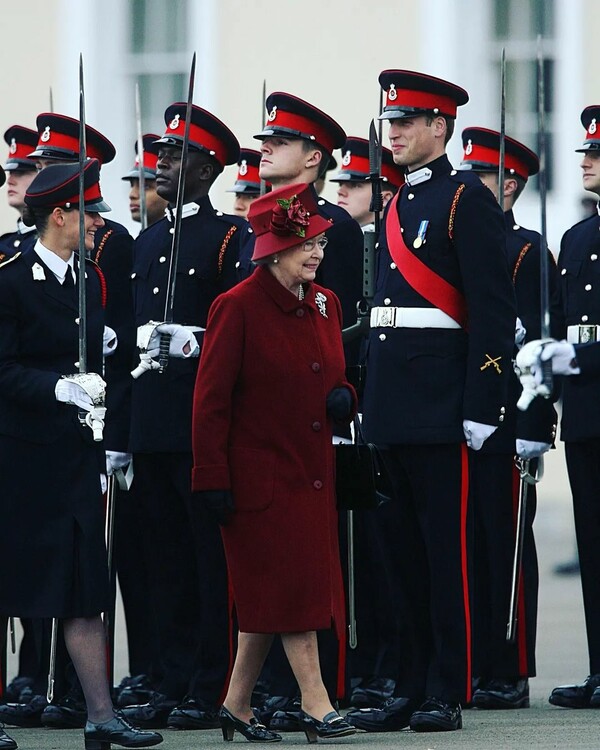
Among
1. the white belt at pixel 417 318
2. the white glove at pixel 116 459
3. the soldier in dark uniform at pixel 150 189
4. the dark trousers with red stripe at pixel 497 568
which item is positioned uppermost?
the soldier in dark uniform at pixel 150 189

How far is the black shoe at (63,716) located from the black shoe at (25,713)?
62 millimetres

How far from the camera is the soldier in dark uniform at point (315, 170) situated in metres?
7.94

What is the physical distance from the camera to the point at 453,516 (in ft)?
24.3

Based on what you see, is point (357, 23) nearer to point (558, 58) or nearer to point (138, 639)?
point (558, 58)

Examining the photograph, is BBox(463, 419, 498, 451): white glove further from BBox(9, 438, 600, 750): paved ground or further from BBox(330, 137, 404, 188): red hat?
BBox(330, 137, 404, 188): red hat

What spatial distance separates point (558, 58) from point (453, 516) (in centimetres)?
742

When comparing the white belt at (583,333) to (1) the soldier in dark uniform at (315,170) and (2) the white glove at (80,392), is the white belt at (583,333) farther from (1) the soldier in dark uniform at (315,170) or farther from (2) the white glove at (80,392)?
(2) the white glove at (80,392)

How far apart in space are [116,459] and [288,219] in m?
1.55

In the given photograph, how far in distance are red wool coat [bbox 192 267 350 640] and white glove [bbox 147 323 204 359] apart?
26.3 inches

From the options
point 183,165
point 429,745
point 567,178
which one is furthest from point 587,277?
point 567,178

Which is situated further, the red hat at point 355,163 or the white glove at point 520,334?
the red hat at point 355,163

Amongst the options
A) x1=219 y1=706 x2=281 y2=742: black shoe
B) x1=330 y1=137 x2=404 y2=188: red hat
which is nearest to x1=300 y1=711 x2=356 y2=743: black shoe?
x1=219 y1=706 x2=281 y2=742: black shoe

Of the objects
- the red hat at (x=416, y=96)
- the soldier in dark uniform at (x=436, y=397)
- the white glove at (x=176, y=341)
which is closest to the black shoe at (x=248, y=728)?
the soldier in dark uniform at (x=436, y=397)

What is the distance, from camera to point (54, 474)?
704 centimetres
